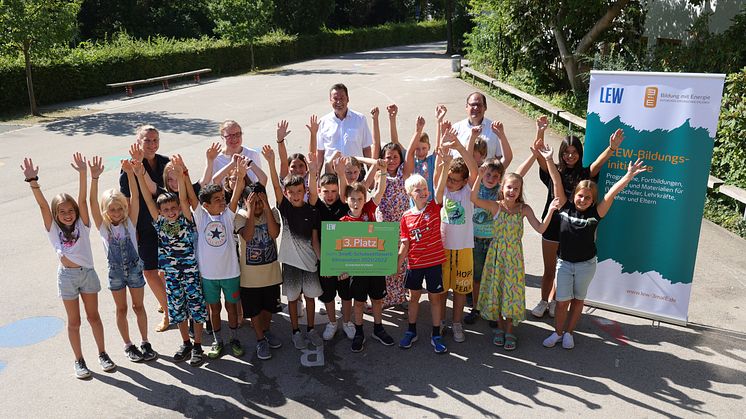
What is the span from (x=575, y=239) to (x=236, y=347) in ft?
10.3

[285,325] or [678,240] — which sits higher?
[678,240]

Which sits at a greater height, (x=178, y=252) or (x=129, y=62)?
(x=129, y=62)

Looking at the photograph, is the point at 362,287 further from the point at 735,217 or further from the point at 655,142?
the point at 735,217

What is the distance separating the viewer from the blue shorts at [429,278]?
5.20 m

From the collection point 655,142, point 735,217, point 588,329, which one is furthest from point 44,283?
point 735,217

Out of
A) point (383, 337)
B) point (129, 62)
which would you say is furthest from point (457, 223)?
point (129, 62)

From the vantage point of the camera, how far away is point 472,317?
5.80 meters

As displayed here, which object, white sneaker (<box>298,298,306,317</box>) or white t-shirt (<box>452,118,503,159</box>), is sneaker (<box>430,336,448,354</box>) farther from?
white t-shirt (<box>452,118,503,159</box>)

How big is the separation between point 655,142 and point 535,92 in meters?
13.6

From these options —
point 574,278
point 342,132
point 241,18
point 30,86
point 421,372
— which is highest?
point 241,18

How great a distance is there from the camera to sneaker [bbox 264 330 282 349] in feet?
17.6

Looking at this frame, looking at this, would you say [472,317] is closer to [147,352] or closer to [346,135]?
[346,135]

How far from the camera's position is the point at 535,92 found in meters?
18.4

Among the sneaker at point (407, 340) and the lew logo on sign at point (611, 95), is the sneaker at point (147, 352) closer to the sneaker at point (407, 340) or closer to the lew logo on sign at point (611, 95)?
the sneaker at point (407, 340)
